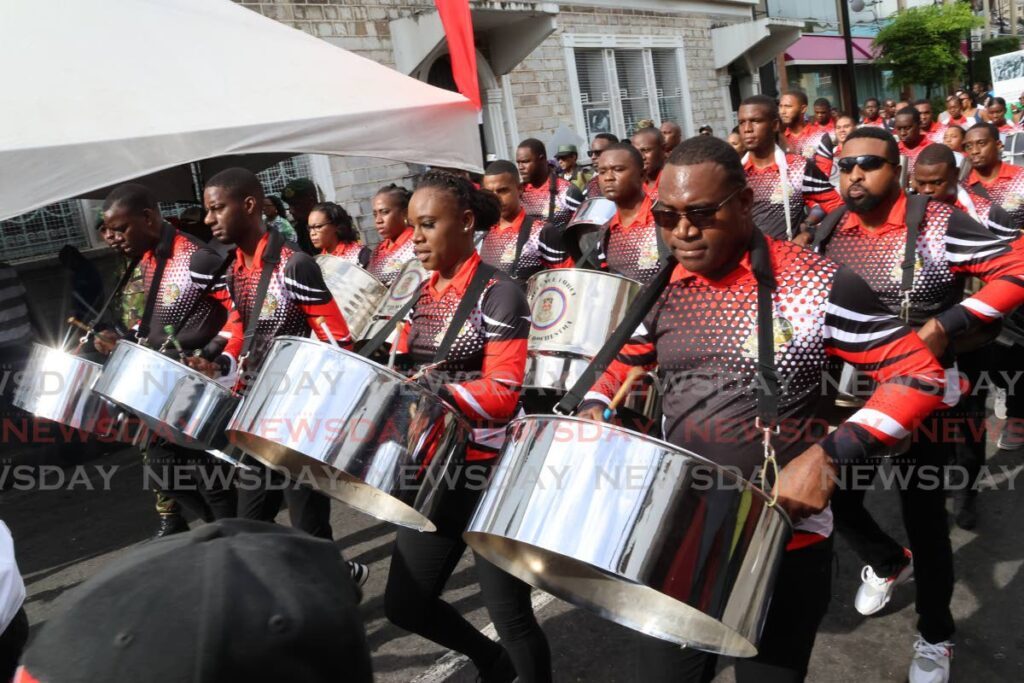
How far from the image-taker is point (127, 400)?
9.73 ft

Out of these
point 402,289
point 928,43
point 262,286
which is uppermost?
point 928,43

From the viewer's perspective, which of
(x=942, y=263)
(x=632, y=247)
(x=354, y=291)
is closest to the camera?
(x=942, y=263)

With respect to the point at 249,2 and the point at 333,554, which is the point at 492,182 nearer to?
the point at 333,554

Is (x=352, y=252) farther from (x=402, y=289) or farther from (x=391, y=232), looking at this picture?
(x=402, y=289)

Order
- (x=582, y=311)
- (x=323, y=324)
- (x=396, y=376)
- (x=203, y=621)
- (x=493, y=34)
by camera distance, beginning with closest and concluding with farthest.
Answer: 1. (x=203, y=621)
2. (x=396, y=376)
3. (x=323, y=324)
4. (x=582, y=311)
5. (x=493, y=34)

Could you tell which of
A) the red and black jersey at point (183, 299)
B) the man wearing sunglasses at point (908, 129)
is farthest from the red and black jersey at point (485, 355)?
the man wearing sunglasses at point (908, 129)

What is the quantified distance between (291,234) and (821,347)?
5.80m

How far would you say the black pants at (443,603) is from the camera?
2.35 metres

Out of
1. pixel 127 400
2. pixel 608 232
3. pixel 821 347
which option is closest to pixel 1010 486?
pixel 608 232

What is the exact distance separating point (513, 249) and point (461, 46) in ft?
3.96

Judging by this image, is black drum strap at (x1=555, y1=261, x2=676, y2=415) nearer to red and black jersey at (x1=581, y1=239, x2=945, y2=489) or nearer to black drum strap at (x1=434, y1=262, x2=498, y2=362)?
red and black jersey at (x1=581, y1=239, x2=945, y2=489)

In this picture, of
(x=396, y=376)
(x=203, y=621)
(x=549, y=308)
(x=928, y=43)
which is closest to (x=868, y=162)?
(x=549, y=308)

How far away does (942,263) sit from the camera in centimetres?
274

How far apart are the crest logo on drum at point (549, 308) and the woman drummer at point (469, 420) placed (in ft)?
2.68
